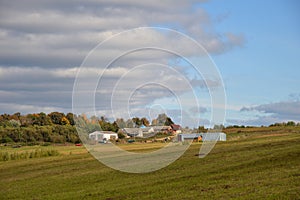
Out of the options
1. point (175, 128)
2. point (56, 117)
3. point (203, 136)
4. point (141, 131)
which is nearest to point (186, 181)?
point (141, 131)

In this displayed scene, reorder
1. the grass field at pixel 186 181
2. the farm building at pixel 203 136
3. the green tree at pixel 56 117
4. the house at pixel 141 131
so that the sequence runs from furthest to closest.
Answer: the green tree at pixel 56 117, the farm building at pixel 203 136, the house at pixel 141 131, the grass field at pixel 186 181

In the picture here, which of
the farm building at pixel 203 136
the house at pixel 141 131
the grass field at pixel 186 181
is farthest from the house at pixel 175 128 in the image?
the grass field at pixel 186 181

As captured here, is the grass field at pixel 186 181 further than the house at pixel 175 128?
No

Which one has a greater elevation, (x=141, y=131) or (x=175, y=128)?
(x=175, y=128)

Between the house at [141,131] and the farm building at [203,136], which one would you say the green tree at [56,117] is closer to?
the farm building at [203,136]

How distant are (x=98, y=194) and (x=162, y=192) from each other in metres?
4.06

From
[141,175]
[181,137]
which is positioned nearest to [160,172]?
[141,175]

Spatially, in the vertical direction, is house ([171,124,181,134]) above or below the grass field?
above

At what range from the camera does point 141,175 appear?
32156mm

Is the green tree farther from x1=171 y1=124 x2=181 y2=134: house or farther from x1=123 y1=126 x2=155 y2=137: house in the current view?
x1=123 y1=126 x2=155 y2=137: house

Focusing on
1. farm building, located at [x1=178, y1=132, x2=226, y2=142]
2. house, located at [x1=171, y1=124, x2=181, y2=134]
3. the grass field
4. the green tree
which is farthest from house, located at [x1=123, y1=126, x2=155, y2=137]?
the green tree

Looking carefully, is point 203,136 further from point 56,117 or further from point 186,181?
point 56,117

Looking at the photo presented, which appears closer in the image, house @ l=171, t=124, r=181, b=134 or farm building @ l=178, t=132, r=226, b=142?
house @ l=171, t=124, r=181, b=134

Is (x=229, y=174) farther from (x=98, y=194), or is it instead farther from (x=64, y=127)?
(x=64, y=127)
